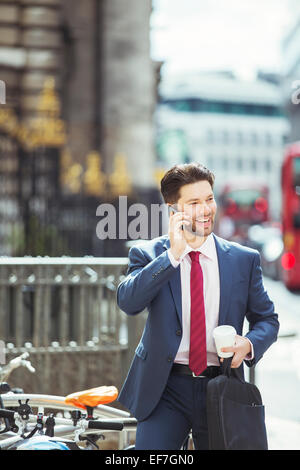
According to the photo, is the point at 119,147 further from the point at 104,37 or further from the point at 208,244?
the point at 208,244

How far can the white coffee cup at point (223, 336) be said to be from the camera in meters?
2.44

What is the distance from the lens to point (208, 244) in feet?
8.95

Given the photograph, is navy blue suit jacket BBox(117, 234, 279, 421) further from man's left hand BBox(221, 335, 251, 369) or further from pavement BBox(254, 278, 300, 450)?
pavement BBox(254, 278, 300, 450)

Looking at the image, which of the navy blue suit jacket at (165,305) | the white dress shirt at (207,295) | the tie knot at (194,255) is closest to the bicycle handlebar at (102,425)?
the navy blue suit jacket at (165,305)

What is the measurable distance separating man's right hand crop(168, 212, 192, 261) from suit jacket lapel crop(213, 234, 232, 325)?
0.26 metres

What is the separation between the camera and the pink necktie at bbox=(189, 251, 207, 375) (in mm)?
2596

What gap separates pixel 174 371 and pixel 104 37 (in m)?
21.3

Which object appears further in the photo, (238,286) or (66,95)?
(66,95)

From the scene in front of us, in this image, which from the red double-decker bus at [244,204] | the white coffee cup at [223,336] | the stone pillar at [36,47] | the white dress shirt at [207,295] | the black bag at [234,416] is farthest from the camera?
the red double-decker bus at [244,204]

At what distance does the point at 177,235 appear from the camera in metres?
2.49

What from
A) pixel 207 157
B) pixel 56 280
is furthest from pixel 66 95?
pixel 207 157

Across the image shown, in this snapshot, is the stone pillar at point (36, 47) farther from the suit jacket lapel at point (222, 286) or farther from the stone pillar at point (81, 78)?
the suit jacket lapel at point (222, 286)

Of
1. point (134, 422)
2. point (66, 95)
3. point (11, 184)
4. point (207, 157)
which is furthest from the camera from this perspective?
point (207, 157)

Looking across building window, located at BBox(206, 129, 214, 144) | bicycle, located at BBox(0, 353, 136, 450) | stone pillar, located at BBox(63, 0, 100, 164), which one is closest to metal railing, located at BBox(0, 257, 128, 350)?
bicycle, located at BBox(0, 353, 136, 450)
